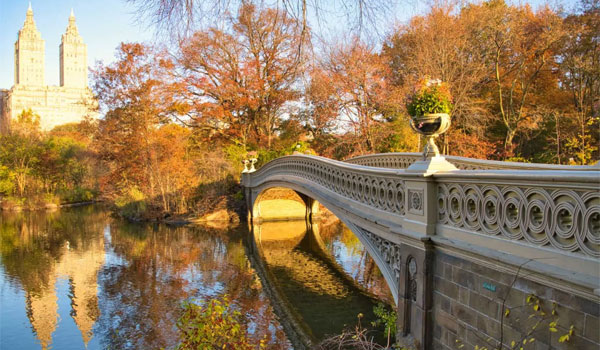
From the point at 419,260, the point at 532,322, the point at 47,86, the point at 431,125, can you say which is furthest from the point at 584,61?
the point at 47,86

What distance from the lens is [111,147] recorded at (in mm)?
23969

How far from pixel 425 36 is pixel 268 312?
15.8 metres

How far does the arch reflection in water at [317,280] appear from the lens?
8.77 metres

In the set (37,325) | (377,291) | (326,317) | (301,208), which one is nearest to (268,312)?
(326,317)

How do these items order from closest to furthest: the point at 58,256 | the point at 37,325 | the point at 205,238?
the point at 37,325 → the point at 58,256 → the point at 205,238

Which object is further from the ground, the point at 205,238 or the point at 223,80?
the point at 223,80

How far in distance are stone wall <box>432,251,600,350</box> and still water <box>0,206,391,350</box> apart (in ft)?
12.3

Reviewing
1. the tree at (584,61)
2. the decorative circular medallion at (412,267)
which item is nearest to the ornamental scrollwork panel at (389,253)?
the decorative circular medallion at (412,267)

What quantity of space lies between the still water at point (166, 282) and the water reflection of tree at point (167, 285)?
1.1 inches

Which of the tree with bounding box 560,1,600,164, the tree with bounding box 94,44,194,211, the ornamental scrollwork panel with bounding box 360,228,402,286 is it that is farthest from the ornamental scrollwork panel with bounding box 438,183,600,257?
the tree with bounding box 94,44,194,211

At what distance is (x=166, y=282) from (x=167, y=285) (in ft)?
1.00

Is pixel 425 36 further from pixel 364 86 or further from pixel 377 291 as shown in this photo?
pixel 377 291

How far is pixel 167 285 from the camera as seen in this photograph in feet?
37.1

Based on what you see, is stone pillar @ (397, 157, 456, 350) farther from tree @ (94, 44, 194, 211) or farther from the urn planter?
tree @ (94, 44, 194, 211)
